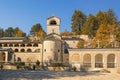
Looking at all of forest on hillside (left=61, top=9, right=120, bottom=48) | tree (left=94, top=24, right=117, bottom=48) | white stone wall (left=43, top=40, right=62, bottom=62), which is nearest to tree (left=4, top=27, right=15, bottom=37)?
forest on hillside (left=61, top=9, right=120, bottom=48)

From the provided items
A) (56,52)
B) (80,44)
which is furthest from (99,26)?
(56,52)

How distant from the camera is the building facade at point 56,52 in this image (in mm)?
53875

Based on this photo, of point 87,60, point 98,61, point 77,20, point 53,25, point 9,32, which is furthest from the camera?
point 9,32

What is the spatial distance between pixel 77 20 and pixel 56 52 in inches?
1302

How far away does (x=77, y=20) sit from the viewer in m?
97.8

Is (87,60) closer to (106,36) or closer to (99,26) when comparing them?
(106,36)

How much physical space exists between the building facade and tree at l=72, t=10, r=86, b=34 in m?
13.3

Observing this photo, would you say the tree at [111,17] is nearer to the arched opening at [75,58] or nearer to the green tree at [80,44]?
the green tree at [80,44]

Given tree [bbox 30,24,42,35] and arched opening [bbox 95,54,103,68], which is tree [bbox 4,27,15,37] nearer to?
tree [bbox 30,24,42,35]

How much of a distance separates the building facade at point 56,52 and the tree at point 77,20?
13.3 m

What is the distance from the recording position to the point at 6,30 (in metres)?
125

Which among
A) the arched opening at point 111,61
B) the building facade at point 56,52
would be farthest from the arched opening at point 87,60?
the arched opening at point 111,61

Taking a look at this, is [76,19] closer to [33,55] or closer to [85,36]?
[85,36]

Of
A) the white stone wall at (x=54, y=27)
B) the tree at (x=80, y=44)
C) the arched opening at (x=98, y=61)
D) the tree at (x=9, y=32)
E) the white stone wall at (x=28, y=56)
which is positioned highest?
the tree at (x=9, y=32)
